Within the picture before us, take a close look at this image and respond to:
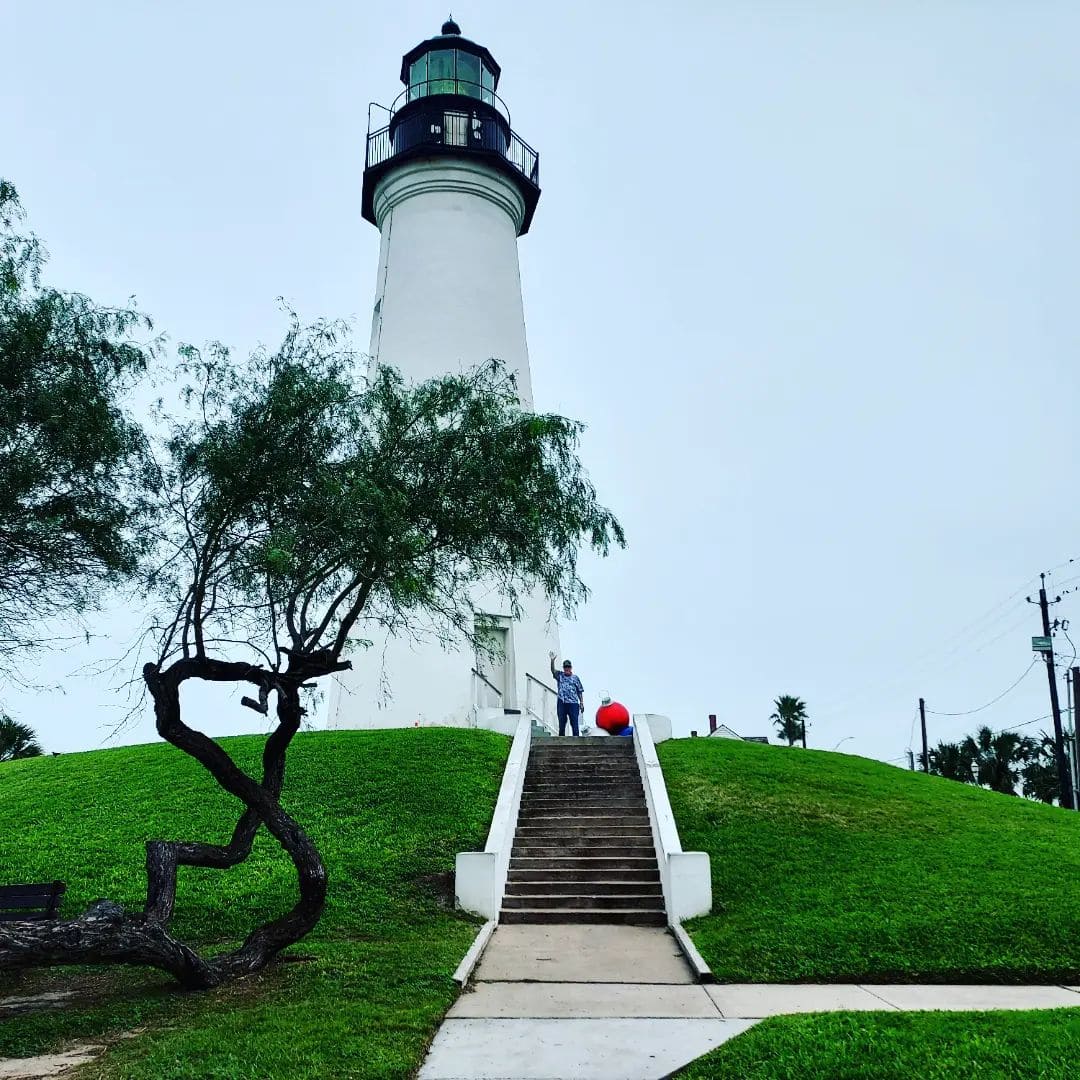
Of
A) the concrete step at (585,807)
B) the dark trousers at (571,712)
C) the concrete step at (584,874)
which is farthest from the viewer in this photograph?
the dark trousers at (571,712)

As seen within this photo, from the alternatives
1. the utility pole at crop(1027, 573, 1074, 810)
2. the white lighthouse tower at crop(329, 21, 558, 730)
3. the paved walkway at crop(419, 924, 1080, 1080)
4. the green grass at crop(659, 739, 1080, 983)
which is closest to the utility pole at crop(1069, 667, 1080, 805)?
the utility pole at crop(1027, 573, 1074, 810)

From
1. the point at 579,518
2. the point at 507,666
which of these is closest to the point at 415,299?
the point at 507,666

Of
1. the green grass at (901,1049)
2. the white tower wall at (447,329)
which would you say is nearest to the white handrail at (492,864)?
the white tower wall at (447,329)

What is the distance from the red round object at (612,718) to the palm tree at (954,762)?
103 feet

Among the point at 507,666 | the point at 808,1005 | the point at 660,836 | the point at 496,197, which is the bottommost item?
the point at 808,1005

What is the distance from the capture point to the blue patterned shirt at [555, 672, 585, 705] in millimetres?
20219

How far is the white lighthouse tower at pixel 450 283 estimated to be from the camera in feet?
70.7

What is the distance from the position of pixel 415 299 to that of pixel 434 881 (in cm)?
1515

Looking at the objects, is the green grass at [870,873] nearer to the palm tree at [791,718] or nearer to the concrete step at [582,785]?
the concrete step at [582,785]

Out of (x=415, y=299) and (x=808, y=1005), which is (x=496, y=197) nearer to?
(x=415, y=299)

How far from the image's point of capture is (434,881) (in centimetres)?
1324

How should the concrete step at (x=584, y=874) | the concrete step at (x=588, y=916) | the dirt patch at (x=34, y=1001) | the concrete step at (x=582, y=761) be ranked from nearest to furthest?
the dirt patch at (x=34, y=1001), the concrete step at (x=588, y=916), the concrete step at (x=584, y=874), the concrete step at (x=582, y=761)

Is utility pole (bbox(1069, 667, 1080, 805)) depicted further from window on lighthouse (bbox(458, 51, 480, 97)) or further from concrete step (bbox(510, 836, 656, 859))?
window on lighthouse (bbox(458, 51, 480, 97))

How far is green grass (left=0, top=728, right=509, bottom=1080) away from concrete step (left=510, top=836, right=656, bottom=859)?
85 centimetres
